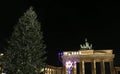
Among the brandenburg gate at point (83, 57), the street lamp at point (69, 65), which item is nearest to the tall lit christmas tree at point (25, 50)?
the brandenburg gate at point (83, 57)

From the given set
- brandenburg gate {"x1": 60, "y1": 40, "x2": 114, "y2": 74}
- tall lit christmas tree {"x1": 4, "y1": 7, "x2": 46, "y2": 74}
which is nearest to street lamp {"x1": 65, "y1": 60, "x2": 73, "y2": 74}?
brandenburg gate {"x1": 60, "y1": 40, "x2": 114, "y2": 74}

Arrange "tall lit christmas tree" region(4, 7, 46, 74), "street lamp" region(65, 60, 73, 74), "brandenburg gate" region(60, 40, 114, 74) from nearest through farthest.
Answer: "tall lit christmas tree" region(4, 7, 46, 74), "brandenburg gate" region(60, 40, 114, 74), "street lamp" region(65, 60, 73, 74)

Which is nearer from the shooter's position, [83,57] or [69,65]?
[83,57]

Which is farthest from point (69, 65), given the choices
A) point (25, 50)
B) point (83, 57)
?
point (25, 50)

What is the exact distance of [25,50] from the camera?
97.3 ft

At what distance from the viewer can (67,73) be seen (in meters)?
72.0

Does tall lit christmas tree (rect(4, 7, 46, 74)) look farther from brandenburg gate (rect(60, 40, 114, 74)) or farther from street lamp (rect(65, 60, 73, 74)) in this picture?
street lamp (rect(65, 60, 73, 74))

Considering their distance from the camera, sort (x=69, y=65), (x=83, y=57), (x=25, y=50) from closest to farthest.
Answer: (x=25, y=50), (x=83, y=57), (x=69, y=65)

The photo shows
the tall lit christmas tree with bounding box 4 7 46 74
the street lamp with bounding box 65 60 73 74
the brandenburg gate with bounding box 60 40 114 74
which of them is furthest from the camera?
the street lamp with bounding box 65 60 73 74

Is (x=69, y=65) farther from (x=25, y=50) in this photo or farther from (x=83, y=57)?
(x=25, y=50)

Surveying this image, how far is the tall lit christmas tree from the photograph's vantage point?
97.5ft

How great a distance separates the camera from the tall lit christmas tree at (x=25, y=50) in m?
29.7

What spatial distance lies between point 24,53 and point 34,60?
1338 millimetres

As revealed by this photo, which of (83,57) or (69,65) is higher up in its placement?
(83,57)
